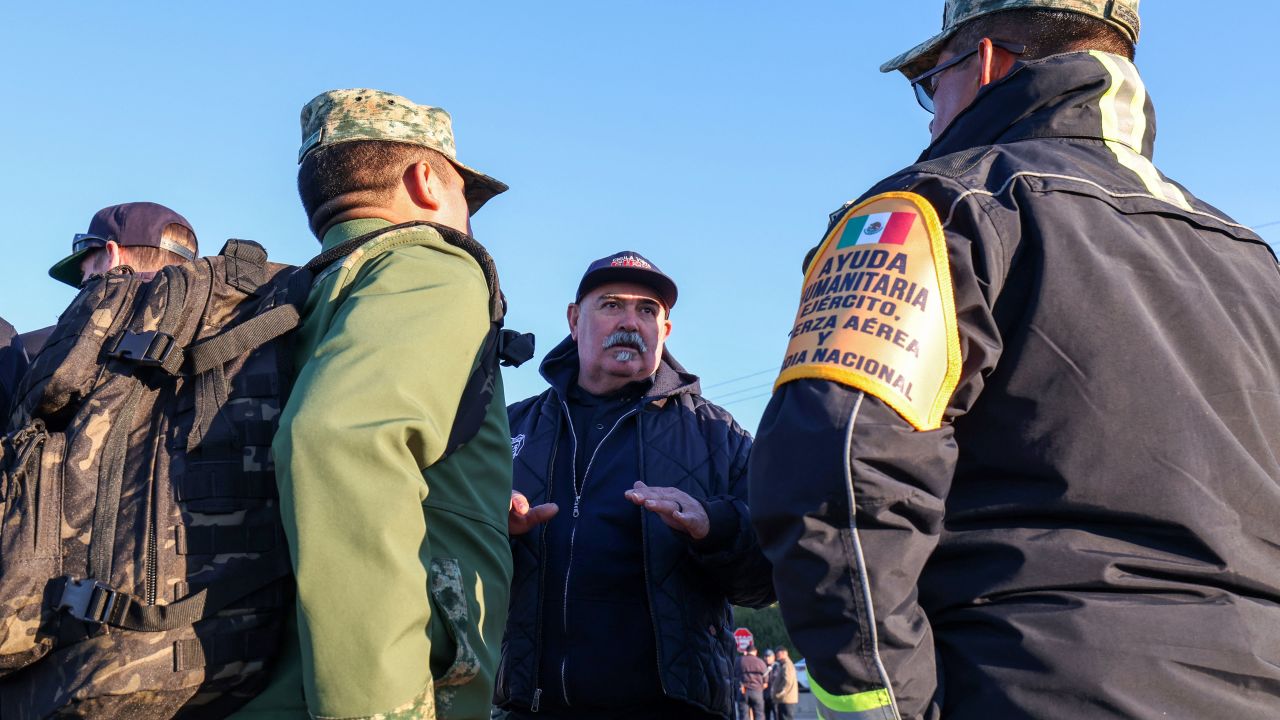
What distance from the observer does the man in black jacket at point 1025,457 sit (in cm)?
193

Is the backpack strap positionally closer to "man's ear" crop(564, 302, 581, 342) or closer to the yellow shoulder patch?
the yellow shoulder patch

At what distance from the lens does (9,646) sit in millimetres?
2260

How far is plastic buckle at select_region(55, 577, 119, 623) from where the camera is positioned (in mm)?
2227

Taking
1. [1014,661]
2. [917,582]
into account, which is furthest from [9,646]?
[1014,661]

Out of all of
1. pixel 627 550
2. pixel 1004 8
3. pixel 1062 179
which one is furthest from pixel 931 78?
pixel 627 550

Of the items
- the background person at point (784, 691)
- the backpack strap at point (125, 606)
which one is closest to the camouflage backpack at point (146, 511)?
the backpack strap at point (125, 606)

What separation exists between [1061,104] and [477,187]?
65.8 inches

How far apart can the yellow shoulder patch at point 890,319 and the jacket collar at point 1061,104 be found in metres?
0.44

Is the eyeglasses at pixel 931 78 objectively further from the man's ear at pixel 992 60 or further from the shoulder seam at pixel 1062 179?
the shoulder seam at pixel 1062 179

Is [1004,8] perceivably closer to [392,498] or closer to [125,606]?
[392,498]

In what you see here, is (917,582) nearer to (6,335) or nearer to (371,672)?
(371,672)

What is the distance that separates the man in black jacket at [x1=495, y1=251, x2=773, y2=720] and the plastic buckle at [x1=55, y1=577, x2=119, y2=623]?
177cm

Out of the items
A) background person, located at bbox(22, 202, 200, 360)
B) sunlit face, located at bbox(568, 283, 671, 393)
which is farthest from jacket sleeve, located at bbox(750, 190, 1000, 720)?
background person, located at bbox(22, 202, 200, 360)

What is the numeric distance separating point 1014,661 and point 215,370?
1.70 meters
